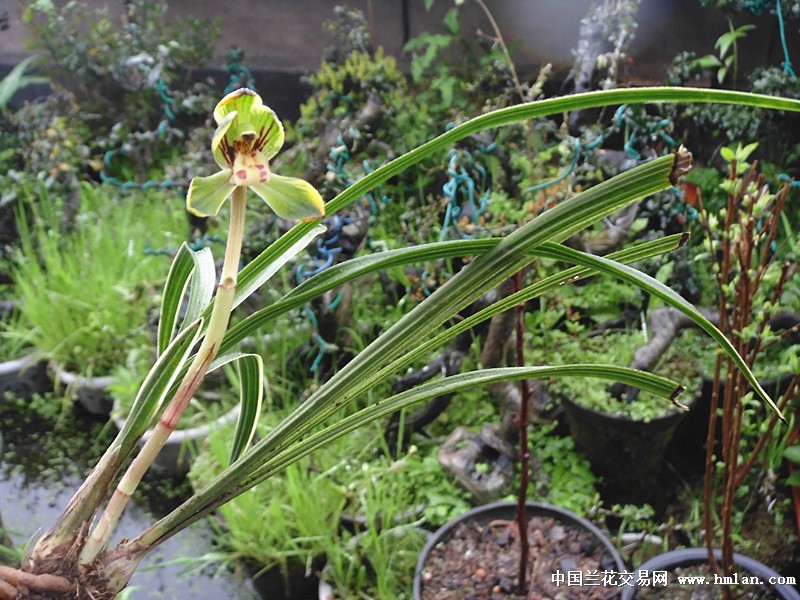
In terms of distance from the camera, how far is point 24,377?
7.23ft

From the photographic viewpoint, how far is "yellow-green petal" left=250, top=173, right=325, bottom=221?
413 mm

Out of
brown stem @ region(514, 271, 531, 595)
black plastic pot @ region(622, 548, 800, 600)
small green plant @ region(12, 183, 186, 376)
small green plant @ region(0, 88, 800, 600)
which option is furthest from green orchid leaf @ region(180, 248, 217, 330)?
small green plant @ region(12, 183, 186, 376)

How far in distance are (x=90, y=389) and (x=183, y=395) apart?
1780 millimetres

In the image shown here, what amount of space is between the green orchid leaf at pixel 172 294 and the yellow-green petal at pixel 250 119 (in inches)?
8.2

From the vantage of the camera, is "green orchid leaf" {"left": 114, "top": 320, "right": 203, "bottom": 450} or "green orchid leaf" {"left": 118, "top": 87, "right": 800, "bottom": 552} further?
"green orchid leaf" {"left": 114, "top": 320, "right": 203, "bottom": 450}

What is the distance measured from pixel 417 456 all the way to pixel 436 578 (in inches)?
15.9

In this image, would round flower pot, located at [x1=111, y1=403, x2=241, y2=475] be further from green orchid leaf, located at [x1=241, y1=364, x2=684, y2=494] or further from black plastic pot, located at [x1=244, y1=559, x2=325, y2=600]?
green orchid leaf, located at [x1=241, y1=364, x2=684, y2=494]

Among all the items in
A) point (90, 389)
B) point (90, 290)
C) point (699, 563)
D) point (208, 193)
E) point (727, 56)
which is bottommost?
point (699, 563)

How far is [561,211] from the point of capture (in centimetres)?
40

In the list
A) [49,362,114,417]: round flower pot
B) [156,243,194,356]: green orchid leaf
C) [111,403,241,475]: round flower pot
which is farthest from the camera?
[49,362,114,417]: round flower pot

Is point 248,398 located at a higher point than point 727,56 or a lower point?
lower

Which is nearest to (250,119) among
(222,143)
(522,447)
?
(222,143)

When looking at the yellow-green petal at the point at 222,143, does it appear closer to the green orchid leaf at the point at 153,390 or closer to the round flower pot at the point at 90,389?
the green orchid leaf at the point at 153,390

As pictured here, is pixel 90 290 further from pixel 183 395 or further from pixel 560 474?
pixel 183 395
